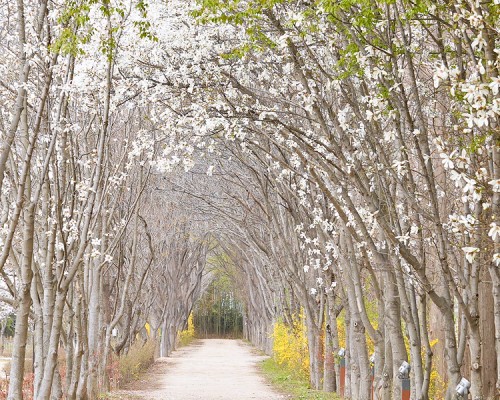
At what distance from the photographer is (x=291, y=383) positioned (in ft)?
67.8

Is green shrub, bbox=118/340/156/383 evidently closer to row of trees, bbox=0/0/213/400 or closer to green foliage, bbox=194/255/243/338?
row of trees, bbox=0/0/213/400

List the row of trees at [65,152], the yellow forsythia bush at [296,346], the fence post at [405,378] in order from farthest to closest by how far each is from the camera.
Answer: the yellow forsythia bush at [296,346] < the fence post at [405,378] < the row of trees at [65,152]

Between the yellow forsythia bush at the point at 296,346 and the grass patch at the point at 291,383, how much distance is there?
0.26m

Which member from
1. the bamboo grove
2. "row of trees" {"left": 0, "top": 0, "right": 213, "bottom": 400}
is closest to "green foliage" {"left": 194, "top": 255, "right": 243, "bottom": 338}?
"row of trees" {"left": 0, "top": 0, "right": 213, "bottom": 400}

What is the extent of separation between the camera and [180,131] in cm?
1016

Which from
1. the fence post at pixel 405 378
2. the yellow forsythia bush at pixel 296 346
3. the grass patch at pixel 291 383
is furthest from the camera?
the yellow forsythia bush at pixel 296 346

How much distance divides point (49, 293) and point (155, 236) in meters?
14.5

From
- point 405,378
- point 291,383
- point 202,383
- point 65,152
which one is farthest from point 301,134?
point 202,383

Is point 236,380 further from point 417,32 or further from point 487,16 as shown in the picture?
point 487,16

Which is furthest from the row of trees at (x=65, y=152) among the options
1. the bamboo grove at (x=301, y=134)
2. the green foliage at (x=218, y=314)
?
the green foliage at (x=218, y=314)

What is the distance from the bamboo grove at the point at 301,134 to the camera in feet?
19.7

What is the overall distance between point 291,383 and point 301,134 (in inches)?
504

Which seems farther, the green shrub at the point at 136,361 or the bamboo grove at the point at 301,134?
the green shrub at the point at 136,361

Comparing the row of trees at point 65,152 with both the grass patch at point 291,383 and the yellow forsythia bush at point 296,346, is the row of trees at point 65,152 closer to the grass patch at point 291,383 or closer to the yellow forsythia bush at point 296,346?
the grass patch at point 291,383
